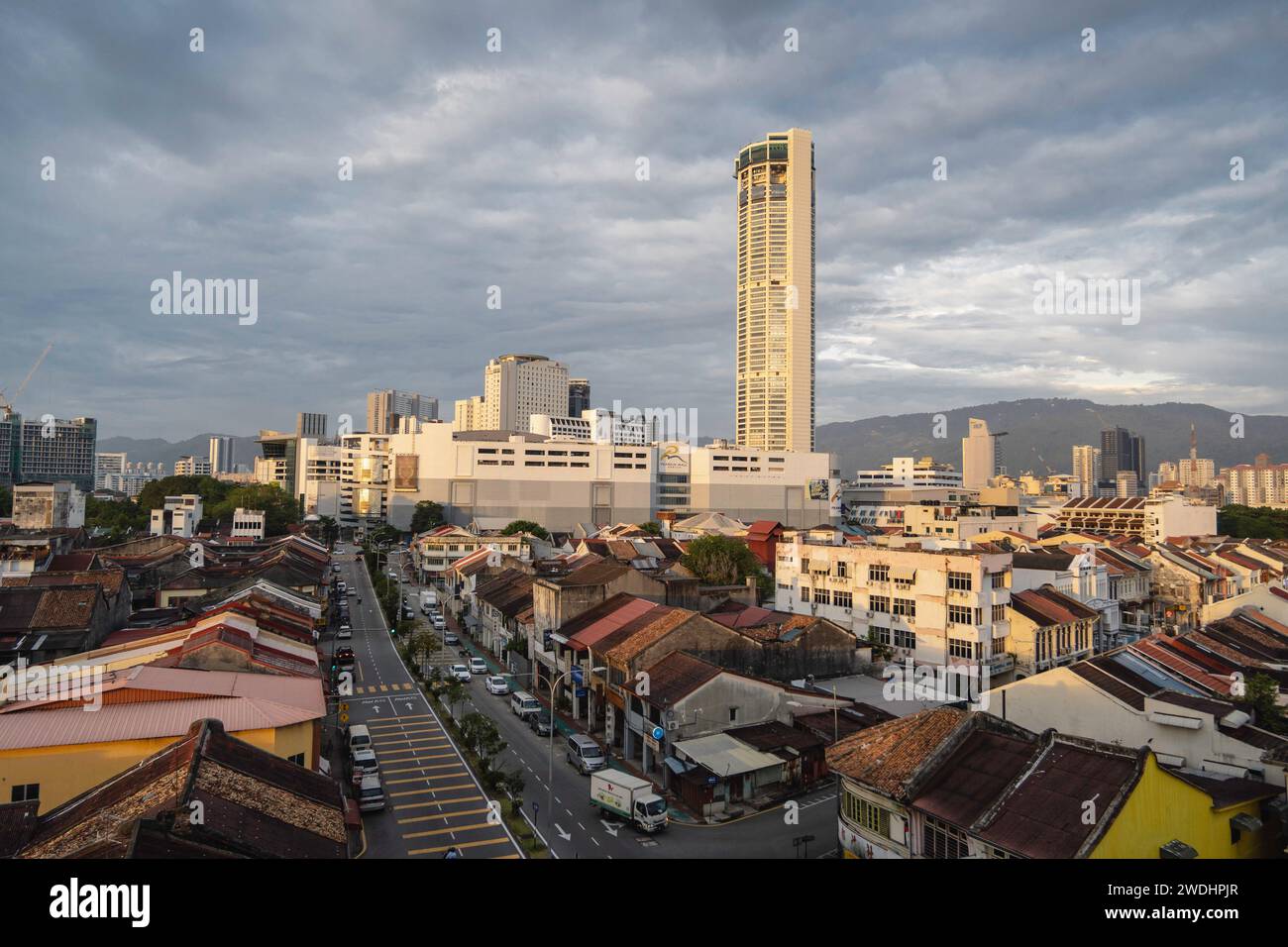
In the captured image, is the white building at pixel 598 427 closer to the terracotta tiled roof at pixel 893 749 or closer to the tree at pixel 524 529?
the tree at pixel 524 529

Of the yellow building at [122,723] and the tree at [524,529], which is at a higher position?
the yellow building at [122,723]


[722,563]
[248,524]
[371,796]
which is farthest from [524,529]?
[371,796]

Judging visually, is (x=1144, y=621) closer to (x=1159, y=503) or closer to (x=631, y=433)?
(x=1159, y=503)

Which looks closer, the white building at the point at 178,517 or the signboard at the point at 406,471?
the white building at the point at 178,517

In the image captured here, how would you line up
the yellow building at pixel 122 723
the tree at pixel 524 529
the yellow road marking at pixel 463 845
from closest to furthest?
the yellow building at pixel 122 723 < the yellow road marking at pixel 463 845 < the tree at pixel 524 529

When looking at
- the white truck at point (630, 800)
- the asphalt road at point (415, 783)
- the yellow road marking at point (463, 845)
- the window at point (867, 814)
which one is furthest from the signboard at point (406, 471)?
the window at point (867, 814)

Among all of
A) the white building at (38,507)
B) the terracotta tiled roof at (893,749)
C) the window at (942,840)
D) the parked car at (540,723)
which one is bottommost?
the parked car at (540,723)

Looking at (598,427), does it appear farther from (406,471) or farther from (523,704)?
(523,704)
